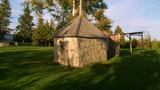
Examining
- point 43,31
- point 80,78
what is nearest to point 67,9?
point 43,31

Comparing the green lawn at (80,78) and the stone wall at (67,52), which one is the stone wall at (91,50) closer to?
the stone wall at (67,52)

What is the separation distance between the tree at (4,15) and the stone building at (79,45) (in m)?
59.8

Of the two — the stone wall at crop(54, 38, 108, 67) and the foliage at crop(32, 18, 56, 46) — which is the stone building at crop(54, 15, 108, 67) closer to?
the stone wall at crop(54, 38, 108, 67)

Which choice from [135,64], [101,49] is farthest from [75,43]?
[135,64]

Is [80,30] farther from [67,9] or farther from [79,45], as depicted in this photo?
[67,9]

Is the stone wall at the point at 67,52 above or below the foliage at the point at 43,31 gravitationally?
below

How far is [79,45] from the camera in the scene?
93.8 feet

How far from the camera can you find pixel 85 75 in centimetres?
2262

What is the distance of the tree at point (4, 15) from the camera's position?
8929 centimetres

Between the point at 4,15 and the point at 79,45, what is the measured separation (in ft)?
216

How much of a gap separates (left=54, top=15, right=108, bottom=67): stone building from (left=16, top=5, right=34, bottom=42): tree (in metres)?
55.9

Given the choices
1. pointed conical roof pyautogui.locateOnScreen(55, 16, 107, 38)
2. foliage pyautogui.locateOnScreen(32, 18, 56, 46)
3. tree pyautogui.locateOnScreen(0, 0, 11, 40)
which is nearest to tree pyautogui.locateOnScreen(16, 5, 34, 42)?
tree pyautogui.locateOnScreen(0, 0, 11, 40)

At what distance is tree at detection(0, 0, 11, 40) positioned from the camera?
3515 inches

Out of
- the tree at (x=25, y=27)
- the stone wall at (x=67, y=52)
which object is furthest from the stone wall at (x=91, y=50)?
the tree at (x=25, y=27)
